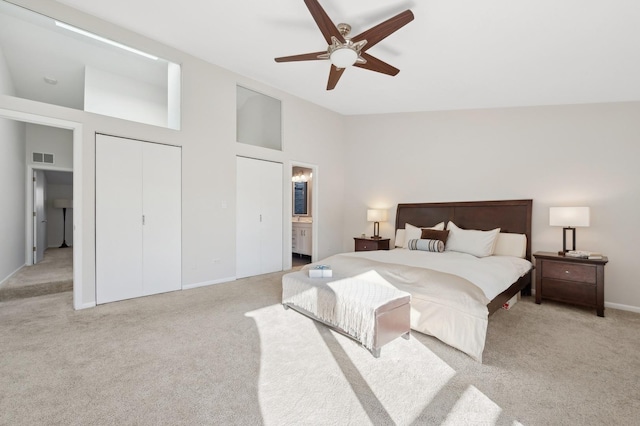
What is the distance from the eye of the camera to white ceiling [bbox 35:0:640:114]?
2.51 m

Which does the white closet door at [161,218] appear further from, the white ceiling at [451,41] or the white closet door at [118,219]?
the white ceiling at [451,41]

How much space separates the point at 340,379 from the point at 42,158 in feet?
23.8

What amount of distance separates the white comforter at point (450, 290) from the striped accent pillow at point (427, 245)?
0.83 metres

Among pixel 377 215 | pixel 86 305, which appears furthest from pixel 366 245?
pixel 86 305

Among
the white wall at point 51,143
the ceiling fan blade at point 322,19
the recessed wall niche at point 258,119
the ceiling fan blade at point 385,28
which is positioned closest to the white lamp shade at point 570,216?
the ceiling fan blade at point 385,28

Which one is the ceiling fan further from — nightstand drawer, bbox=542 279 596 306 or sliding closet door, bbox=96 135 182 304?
nightstand drawer, bbox=542 279 596 306

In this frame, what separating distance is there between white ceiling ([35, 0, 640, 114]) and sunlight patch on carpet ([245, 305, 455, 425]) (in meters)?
3.05

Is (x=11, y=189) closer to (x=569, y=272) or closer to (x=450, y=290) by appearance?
(x=450, y=290)

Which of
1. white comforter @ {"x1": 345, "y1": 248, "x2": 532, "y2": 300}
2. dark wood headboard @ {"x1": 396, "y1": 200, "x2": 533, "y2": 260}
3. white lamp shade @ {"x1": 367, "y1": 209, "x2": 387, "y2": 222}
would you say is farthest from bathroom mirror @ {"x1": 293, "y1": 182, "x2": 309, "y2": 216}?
white comforter @ {"x1": 345, "y1": 248, "x2": 532, "y2": 300}

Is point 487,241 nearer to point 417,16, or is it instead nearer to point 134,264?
point 417,16

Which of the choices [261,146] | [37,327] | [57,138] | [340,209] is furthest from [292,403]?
[57,138]

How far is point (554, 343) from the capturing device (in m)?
2.45

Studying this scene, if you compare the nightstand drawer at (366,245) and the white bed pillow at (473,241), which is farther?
the nightstand drawer at (366,245)

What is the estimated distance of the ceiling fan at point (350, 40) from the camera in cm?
227
